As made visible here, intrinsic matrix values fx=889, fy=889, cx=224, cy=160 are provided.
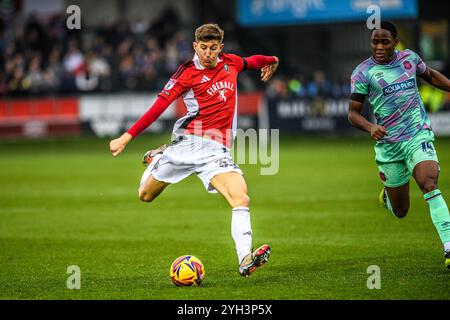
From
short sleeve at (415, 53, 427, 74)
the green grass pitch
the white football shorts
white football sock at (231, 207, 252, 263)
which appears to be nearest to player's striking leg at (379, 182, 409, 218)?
the green grass pitch

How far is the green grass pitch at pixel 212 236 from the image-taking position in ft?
28.2

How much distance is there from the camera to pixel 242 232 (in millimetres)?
8852

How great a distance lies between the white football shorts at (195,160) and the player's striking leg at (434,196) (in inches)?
74.0

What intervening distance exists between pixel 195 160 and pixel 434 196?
8.22 ft

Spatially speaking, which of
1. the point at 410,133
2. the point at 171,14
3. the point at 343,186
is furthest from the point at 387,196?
the point at 171,14

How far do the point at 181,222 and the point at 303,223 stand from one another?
75.9 inches

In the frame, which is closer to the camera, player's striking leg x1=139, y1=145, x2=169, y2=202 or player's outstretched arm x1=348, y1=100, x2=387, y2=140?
player's outstretched arm x1=348, y1=100, x2=387, y2=140

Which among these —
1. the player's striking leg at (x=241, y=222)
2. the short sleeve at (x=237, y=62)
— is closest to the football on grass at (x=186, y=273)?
the player's striking leg at (x=241, y=222)

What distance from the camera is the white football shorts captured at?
9266 mm

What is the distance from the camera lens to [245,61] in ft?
32.4

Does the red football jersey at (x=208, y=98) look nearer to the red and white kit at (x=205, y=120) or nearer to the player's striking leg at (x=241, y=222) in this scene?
the red and white kit at (x=205, y=120)

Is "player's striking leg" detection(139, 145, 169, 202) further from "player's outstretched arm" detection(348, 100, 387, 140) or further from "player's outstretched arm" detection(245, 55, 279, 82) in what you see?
"player's outstretched arm" detection(348, 100, 387, 140)

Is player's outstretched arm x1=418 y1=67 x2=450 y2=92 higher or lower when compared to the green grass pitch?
higher
